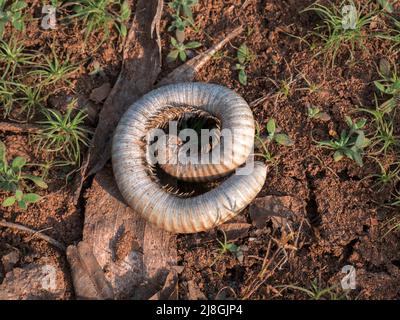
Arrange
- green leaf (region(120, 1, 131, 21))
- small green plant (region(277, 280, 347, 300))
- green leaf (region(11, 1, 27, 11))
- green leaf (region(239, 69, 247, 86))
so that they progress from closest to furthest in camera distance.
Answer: small green plant (region(277, 280, 347, 300)) → green leaf (region(239, 69, 247, 86)) → green leaf (region(11, 1, 27, 11)) → green leaf (region(120, 1, 131, 21))

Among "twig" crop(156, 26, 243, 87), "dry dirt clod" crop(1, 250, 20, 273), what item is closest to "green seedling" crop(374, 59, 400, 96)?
"twig" crop(156, 26, 243, 87)

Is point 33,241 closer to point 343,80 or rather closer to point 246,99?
point 246,99

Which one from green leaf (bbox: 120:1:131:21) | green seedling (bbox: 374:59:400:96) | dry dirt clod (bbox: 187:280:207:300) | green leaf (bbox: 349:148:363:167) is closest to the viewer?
dry dirt clod (bbox: 187:280:207:300)

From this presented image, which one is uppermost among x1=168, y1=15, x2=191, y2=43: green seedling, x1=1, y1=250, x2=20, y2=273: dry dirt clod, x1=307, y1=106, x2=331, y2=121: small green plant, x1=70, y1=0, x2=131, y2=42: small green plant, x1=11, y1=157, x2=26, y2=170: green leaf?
x1=70, y1=0, x2=131, y2=42: small green plant

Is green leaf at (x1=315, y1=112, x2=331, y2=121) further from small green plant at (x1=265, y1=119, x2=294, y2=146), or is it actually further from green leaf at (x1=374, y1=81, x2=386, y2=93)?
green leaf at (x1=374, y1=81, x2=386, y2=93)

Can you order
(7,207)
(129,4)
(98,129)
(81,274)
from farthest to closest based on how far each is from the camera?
(129,4), (98,129), (7,207), (81,274)

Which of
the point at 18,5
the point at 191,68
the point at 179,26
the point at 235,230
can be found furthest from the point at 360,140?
the point at 18,5

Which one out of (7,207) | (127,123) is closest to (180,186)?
(127,123)
